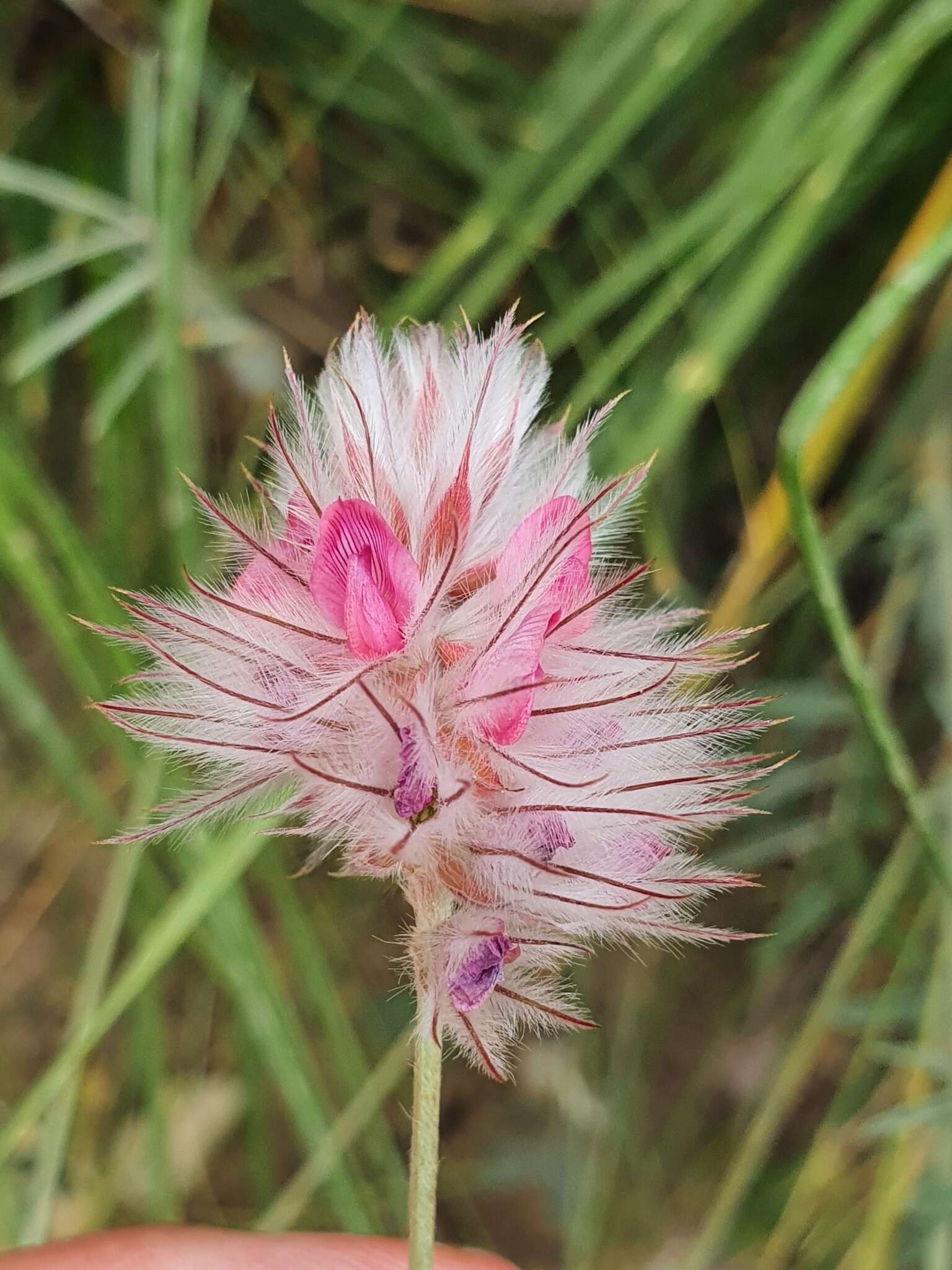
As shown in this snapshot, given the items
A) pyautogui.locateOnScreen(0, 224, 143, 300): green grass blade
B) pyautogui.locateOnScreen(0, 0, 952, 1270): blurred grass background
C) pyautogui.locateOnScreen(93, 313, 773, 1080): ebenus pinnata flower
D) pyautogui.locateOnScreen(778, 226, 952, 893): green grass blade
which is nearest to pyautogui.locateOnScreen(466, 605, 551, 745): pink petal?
pyautogui.locateOnScreen(93, 313, 773, 1080): ebenus pinnata flower

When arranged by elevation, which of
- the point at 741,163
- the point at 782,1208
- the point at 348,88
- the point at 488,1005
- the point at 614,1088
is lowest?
the point at 782,1208

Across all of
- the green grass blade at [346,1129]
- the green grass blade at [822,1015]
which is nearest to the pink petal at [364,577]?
the green grass blade at [346,1129]

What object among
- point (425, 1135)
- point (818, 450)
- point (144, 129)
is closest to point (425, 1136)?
point (425, 1135)

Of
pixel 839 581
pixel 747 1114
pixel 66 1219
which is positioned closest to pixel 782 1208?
pixel 747 1114

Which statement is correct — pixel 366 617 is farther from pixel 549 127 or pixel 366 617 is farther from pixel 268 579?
pixel 549 127

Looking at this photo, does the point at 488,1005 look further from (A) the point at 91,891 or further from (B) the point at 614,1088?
(A) the point at 91,891

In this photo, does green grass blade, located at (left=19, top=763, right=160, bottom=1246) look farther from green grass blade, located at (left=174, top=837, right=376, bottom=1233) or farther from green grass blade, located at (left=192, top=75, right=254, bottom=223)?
green grass blade, located at (left=192, top=75, right=254, bottom=223)
